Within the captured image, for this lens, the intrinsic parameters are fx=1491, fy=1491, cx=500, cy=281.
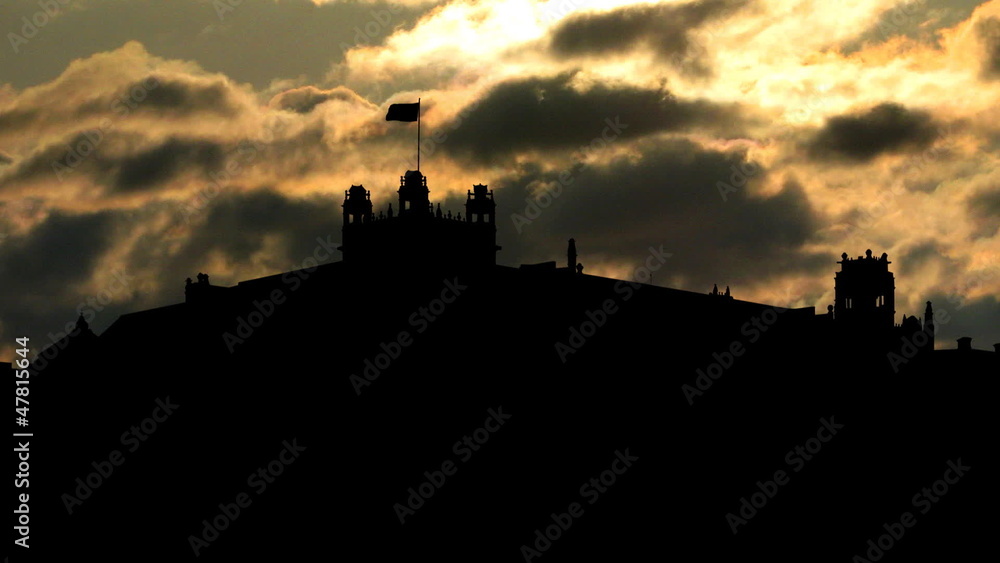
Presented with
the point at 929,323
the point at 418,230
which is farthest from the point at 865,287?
the point at 418,230

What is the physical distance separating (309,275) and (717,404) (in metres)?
26.2

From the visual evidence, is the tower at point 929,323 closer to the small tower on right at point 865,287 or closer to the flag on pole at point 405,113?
the small tower on right at point 865,287

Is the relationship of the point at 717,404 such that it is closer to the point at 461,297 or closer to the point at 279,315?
the point at 461,297

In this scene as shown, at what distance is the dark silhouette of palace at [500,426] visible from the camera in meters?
78.6

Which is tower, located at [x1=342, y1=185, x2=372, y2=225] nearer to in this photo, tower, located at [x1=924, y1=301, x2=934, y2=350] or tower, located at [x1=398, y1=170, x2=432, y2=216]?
tower, located at [x1=398, y1=170, x2=432, y2=216]

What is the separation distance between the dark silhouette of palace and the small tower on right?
11949 millimetres

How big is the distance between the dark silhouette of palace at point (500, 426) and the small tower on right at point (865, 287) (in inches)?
470

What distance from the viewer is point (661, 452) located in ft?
271

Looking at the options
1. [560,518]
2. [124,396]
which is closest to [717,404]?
[560,518]

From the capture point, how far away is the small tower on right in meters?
111

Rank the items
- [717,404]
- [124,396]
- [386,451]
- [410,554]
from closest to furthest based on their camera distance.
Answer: [410,554], [386,451], [717,404], [124,396]

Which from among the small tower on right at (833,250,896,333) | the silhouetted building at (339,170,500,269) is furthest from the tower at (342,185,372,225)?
the small tower on right at (833,250,896,333)

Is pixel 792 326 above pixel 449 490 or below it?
above

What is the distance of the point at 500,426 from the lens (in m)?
82.1
